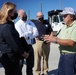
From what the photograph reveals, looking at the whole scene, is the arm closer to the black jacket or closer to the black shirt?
the black jacket

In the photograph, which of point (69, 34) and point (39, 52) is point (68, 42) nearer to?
point (69, 34)

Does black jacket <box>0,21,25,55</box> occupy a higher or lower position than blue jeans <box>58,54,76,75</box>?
higher

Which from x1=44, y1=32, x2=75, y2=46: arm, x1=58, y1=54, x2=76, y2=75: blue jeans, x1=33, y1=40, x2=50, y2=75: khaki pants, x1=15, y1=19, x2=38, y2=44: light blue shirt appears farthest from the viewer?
x1=33, y1=40, x2=50, y2=75: khaki pants

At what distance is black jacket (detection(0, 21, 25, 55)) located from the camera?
3883 millimetres

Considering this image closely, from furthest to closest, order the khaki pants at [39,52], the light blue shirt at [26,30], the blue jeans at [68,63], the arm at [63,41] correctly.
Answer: the khaki pants at [39,52] → the light blue shirt at [26,30] → the blue jeans at [68,63] → the arm at [63,41]

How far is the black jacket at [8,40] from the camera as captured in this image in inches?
153

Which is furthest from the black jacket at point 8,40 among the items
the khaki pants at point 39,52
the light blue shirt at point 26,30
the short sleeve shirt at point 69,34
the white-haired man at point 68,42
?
the khaki pants at point 39,52

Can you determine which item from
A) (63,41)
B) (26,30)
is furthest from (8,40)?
(26,30)

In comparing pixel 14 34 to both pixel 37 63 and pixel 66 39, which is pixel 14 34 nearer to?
pixel 66 39

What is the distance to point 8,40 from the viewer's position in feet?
12.8

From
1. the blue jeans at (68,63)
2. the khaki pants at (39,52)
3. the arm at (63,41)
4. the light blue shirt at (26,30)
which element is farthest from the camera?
the khaki pants at (39,52)

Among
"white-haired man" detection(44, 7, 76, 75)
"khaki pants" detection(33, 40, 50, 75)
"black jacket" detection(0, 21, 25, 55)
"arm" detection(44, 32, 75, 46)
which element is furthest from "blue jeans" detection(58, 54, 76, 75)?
"khaki pants" detection(33, 40, 50, 75)

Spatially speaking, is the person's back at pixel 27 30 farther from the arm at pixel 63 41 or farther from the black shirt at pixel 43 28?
the arm at pixel 63 41

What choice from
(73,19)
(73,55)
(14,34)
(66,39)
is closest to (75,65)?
(73,55)
